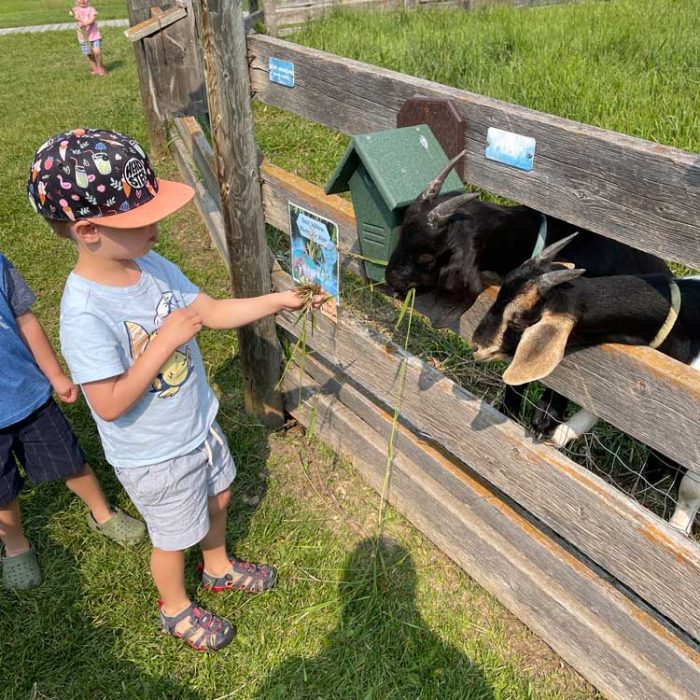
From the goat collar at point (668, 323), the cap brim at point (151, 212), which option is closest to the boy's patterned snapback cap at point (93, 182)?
the cap brim at point (151, 212)

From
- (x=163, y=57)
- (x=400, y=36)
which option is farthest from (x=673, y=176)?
(x=400, y=36)

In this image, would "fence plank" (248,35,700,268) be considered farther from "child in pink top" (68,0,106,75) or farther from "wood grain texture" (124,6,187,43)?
"child in pink top" (68,0,106,75)

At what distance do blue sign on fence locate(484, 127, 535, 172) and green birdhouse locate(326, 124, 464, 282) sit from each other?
152 mm

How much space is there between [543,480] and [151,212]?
1.70m

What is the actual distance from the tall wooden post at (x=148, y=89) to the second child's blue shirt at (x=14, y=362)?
230 inches

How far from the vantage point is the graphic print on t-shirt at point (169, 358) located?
7.93 ft

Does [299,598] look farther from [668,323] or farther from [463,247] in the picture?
[668,323]

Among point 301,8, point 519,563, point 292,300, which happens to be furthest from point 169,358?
point 301,8

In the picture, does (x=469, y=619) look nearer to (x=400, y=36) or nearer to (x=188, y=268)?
(x=188, y=268)

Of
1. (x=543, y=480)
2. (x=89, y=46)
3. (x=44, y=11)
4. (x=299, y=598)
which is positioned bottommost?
(x=44, y=11)

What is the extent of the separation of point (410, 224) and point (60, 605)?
2446mm

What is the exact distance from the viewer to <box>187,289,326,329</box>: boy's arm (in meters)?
2.68

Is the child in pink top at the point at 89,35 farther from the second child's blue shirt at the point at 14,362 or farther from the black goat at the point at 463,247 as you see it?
the black goat at the point at 463,247

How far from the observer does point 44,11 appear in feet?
85.9
